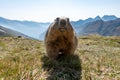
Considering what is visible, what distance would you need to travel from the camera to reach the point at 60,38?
11719 mm

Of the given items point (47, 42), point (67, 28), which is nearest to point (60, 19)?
point (67, 28)

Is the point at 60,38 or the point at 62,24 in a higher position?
the point at 62,24

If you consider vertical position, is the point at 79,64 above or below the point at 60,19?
below

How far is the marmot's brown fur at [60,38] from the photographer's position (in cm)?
1099

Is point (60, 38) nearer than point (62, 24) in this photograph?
No

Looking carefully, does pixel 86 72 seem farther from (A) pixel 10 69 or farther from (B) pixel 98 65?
(A) pixel 10 69

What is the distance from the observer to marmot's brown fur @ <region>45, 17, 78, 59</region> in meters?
11.0

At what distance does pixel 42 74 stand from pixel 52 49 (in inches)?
139

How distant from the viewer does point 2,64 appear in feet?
29.8

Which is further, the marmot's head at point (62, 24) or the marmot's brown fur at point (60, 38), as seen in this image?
the marmot's brown fur at point (60, 38)

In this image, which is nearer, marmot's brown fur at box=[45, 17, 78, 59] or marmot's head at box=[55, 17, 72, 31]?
marmot's head at box=[55, 17, 72, 31]

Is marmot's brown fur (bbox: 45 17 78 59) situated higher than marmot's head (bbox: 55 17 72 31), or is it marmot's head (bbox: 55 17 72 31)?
marmot's head (bbox: 55 17 72 31)

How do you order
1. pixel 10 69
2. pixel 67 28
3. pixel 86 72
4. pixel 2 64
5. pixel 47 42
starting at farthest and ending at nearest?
pixel 47 42, pixel 67 28, pixel 86 72, pixel 2 64, pixel 10 69

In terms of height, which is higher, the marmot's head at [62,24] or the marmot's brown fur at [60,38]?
the marmot's head at [62,24]
